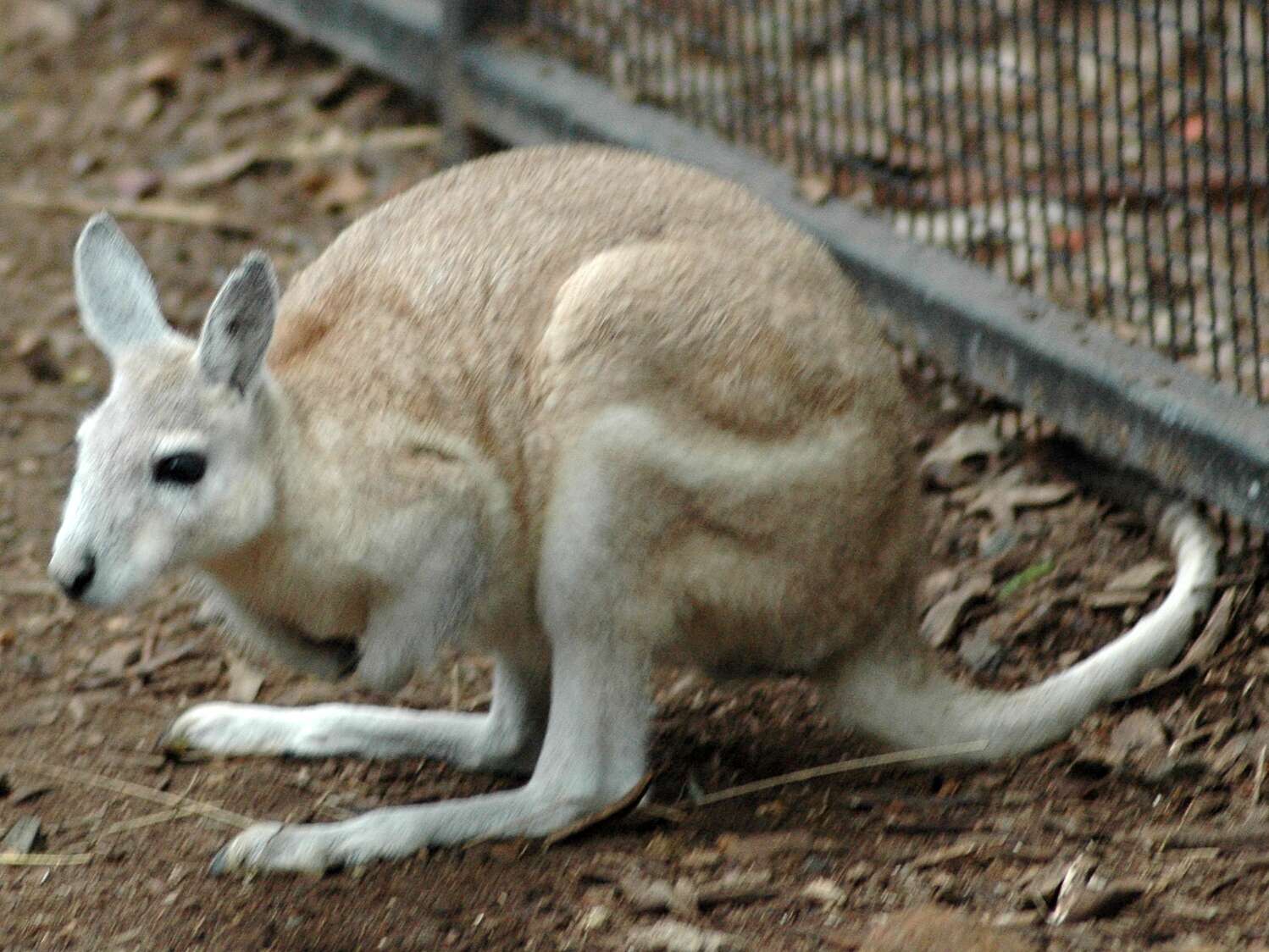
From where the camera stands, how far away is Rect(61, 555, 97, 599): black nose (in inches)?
133

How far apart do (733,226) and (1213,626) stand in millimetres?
1412

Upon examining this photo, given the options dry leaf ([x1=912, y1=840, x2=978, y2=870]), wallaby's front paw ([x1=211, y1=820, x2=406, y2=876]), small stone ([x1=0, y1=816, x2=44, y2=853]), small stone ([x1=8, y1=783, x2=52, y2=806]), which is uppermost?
dry leaf ([x1=912, y1=840, x2=978, y2=870])

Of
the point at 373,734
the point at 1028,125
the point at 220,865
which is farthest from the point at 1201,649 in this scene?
the point at 1028,125

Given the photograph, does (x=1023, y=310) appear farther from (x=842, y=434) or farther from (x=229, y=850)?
(x=229, y=850)

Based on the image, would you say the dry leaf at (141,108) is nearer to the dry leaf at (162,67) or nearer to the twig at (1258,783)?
the dry leaf at (162,67)

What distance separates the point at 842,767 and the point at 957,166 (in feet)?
8.56

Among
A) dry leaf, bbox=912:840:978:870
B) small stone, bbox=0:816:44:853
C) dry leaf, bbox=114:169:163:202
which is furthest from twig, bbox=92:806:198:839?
dry leaf, bbox=114:169:163:202

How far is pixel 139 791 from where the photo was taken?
416 centimetres

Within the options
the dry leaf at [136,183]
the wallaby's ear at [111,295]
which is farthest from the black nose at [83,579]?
the dry leaf at [136,183]

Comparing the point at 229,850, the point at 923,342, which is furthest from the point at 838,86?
the point at 229,850

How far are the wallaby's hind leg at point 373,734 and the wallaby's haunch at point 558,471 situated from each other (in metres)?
0.28

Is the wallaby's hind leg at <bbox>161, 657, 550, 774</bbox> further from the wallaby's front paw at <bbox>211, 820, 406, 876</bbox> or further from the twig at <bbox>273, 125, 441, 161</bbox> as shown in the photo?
the twig at <bbox>273, 125, 441, 161</bbox>

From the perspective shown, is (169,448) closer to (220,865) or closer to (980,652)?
(220,865)

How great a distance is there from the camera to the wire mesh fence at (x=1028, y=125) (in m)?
4.78
